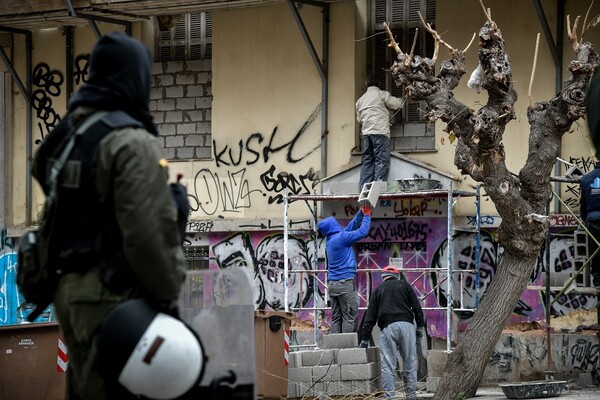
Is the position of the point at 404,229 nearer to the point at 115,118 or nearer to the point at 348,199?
the point at 348,199

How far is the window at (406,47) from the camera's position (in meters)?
18.7

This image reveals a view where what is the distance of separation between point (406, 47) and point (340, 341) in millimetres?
5340

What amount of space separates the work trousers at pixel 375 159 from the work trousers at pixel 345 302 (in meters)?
2.23

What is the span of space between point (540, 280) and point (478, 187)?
5.22ft

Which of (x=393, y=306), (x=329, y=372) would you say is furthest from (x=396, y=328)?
(x=329, y=372)

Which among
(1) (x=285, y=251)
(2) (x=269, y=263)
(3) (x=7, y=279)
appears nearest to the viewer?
(1) (x=285, y=251)

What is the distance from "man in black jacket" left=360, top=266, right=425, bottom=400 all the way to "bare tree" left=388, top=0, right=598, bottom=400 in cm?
48

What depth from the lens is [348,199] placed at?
61.7 feet

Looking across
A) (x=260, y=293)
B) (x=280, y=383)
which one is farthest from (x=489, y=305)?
(x=260, y=293)

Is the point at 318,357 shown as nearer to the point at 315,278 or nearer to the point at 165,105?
the point at 315,278

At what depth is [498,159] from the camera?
14.5m

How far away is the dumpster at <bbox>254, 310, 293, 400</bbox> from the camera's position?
14375 millimetres

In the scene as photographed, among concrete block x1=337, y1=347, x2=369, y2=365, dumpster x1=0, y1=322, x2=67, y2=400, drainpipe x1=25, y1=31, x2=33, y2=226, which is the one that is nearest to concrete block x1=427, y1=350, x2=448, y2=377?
concrete block x1=337, y1=347, x2=369, y2=365

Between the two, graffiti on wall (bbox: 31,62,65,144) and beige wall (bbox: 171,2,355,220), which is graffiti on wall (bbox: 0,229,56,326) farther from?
beige wall (bbox: 171,2,355,220)
